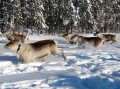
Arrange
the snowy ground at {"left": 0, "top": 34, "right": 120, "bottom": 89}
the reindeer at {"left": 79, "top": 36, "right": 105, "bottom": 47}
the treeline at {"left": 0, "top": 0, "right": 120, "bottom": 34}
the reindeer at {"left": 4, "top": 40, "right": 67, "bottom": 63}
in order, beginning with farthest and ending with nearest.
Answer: the treeline at {"left": 0, "top": 0, "right": 120, "bottom": 34} < the reindeer at {"left": 79, "top": 36, "right": 105, "bottom": 47} < the reindeer at {"left": 4, "top": 40, "right": 67, "bottom": 63} < the snowy ground at {"left": 0, "top": 34, "right": 120, "bottom": 89}

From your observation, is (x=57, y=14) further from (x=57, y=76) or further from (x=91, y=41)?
(x=57, y=76)

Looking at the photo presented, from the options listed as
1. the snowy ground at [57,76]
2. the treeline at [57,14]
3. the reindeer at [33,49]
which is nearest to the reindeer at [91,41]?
the reindeer at [33,49]

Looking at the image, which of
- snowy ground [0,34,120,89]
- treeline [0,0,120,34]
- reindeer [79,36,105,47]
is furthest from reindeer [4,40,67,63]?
treeline [0,0,120,34]

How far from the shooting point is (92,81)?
857cm

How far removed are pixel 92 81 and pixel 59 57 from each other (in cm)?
610

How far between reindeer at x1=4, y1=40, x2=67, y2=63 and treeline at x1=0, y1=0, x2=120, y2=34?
31796 mm

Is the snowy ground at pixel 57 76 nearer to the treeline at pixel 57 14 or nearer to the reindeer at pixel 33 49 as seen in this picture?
the reindeer at pixel 33 49

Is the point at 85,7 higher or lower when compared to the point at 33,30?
higher

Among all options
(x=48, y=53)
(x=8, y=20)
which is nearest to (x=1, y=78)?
(x=48, y=53)

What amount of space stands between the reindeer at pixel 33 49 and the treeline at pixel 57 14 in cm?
3180

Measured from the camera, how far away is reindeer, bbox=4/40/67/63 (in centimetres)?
1333

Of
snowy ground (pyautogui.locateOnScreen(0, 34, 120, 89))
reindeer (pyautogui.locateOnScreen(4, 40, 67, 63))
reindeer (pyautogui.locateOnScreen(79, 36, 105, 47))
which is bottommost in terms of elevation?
reindeer (pyautogui.locateOnScreen(79, 36, 105, 47))

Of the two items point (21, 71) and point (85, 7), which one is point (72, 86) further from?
point (85, 7)

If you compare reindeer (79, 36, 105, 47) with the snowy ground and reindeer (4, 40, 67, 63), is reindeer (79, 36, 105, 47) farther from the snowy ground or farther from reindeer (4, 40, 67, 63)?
the snowy ground
